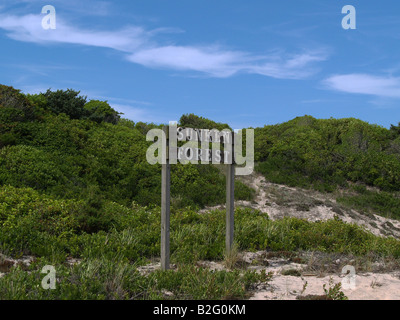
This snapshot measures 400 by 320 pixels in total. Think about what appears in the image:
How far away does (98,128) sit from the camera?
2188 centimetres

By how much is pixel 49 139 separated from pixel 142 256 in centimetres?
1092

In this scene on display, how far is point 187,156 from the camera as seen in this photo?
298 inches

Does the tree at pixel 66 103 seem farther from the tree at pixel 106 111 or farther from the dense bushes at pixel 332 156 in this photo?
the dense bushes at pixel 332 156

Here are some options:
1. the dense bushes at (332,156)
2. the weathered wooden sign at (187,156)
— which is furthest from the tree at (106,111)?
the weathered wooden sign at (187,156)

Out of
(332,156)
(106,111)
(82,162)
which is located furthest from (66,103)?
(332,156)

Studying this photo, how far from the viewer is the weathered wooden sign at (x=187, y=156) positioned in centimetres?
736

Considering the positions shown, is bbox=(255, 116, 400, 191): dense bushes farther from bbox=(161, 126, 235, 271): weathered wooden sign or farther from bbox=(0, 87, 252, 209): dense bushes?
bbox=(161, 126, 235, 271): weathered wooden sign

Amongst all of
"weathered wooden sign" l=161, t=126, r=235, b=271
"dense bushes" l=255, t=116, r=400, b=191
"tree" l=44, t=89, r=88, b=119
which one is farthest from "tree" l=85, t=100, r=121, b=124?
"weathered wooden sign" l=161, t=126, r=235, b=271

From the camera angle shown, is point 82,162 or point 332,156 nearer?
point 82,162

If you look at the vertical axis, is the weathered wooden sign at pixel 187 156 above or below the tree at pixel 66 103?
below

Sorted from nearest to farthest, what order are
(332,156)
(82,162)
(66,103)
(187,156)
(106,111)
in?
(187,156)
(82,162)
(66,103)
(332,156)
(106,111)

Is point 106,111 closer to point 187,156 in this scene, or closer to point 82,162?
point 82,162
